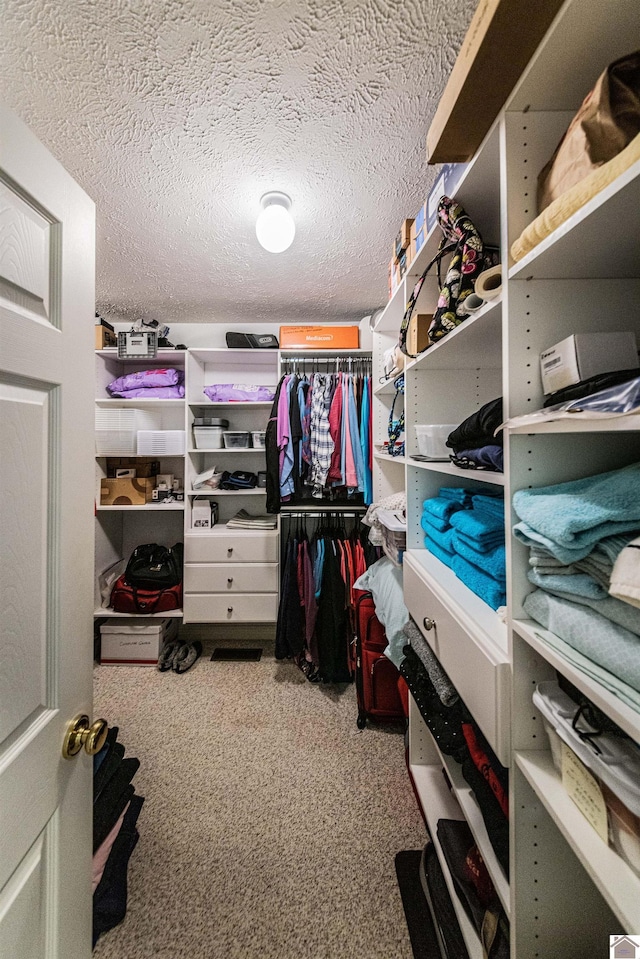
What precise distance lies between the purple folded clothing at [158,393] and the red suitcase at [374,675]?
6.49 feet

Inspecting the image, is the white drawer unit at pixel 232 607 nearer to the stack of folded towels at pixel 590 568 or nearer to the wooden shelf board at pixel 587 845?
the wooden shelf board at pixel 587 845

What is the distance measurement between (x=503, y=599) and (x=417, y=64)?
55.6 inches

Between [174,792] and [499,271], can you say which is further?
[174,792]

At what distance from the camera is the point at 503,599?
872 mm

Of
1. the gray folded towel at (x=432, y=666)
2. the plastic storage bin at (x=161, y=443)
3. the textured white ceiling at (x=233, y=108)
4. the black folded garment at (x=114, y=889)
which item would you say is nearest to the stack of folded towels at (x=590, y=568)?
the gray folded towel at (x=432, y=666)

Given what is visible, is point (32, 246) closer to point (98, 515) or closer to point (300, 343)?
point (300, 343)

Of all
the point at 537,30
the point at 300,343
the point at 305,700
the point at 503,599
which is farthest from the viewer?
the point at 300,343

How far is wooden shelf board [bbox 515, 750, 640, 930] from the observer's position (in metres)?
0.47

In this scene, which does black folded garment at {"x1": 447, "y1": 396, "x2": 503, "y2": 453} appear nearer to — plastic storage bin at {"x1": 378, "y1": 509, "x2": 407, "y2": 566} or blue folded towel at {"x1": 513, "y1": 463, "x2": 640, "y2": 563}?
blue folded towel at {"x1": 513, "y1": 463, "x2": 640, "y2": 563}

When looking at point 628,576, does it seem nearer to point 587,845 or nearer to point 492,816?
point 587,845

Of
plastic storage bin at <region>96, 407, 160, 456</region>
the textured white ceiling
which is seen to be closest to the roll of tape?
the textured white ceiling

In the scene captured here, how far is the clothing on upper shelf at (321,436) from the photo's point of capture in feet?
7.70

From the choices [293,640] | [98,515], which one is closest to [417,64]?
[293,640]

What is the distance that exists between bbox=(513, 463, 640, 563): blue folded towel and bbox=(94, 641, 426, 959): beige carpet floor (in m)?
1.36
